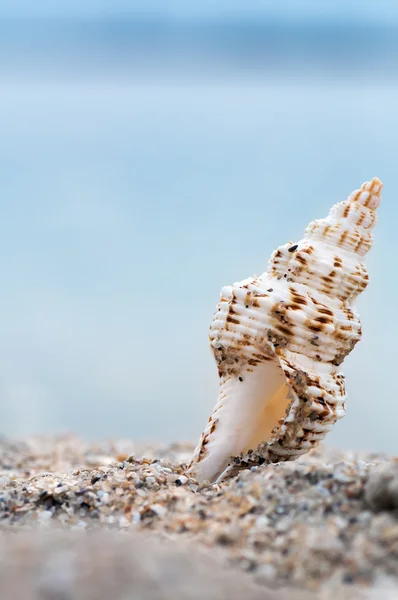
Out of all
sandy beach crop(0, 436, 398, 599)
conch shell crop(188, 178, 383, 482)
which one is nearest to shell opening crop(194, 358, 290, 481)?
conch shell crop(188, 178, 383, 482)

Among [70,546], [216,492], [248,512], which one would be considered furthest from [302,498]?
[70,546]

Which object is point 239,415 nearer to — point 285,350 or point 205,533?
point 285,350

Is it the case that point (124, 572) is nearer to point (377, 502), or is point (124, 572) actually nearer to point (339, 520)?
point (339, 520)

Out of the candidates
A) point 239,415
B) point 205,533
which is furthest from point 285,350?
point 205,533

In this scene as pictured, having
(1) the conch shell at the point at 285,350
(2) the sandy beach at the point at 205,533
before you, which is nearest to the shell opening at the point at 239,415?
(1) the conch shell at the point at 285,350

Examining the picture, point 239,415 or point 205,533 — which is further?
point 239,415

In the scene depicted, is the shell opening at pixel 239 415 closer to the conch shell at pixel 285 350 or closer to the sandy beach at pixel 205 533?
the conch shell at pixel 285 350

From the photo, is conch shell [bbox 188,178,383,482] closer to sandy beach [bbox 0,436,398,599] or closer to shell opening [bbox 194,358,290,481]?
shell opening [bbox 194,358,290,481]
